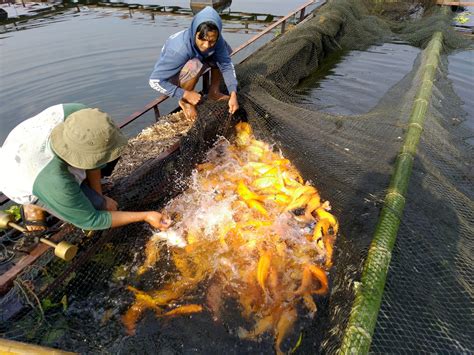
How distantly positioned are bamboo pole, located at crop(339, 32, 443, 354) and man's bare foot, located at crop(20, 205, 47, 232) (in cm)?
278

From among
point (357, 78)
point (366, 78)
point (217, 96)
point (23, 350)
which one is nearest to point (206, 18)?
point (217, 96)

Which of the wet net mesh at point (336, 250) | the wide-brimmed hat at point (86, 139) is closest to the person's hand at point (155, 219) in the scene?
the wet net mesh at point (336, 250)

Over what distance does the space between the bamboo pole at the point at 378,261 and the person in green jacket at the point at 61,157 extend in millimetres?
2121

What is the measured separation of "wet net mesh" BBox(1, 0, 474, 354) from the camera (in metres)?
2.61

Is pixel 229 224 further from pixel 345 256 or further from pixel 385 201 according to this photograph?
pixel 385 201

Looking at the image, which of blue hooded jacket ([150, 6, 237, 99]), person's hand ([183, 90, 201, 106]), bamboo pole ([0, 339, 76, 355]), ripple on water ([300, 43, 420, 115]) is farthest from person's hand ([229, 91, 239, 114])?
bamboo pole ([0, 339, 76, 355])

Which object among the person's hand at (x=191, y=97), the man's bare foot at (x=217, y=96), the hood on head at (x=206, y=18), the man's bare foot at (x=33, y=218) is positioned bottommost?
the man's bare foot at (x=33, y=218)

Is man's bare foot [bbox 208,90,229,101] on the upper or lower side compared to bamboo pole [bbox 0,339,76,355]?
upper

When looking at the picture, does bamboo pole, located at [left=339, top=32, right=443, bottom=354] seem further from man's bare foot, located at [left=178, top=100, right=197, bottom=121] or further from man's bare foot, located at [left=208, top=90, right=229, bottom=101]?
man's bare foot, located at [left=178, top=100, right=197, bottom=121]

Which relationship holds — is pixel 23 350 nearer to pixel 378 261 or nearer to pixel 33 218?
pixel 33 218

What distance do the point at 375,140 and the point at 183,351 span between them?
142 inches

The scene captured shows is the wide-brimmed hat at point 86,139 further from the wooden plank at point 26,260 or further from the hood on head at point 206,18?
the hood on head at point 206,18

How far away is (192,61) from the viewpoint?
16.8 ft

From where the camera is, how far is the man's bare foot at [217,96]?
17.3 ft
